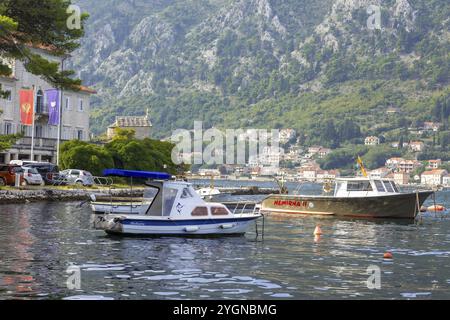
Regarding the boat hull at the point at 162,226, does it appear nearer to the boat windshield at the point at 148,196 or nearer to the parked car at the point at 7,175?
the boat windshield at the point at 148,196

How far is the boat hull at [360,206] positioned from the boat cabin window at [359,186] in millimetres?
1218

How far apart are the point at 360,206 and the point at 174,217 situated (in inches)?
1147

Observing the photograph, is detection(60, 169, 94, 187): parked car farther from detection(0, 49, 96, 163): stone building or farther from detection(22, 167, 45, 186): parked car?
detection(0, 49, 96, 163): stone building

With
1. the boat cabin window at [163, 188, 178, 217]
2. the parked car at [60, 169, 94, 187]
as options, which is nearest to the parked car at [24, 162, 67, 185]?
the parked car at [60, 169, 94, 187]

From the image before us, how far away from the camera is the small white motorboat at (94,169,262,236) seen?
41.9 meters

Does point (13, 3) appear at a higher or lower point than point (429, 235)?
higher

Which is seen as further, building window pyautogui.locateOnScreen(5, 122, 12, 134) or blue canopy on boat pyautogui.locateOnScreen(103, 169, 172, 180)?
building window pyautogui.locateOnScreen(5, 122, 12, 134)

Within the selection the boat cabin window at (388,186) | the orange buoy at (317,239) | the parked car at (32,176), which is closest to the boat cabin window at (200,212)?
the orange buoy at (317,239)

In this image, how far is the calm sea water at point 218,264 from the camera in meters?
26.0

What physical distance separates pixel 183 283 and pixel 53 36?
24212mm

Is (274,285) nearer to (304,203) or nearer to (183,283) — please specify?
(183,283)

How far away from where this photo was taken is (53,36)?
46688 mm

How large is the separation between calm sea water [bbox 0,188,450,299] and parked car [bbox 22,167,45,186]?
96.2ft
